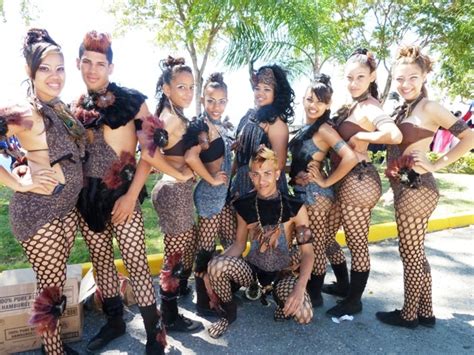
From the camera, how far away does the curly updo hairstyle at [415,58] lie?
117 inches

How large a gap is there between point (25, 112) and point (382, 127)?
2508 mm

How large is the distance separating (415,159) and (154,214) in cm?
419

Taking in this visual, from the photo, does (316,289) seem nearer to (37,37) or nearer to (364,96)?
(364,96)

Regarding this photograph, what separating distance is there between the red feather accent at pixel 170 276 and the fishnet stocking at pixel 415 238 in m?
1.89

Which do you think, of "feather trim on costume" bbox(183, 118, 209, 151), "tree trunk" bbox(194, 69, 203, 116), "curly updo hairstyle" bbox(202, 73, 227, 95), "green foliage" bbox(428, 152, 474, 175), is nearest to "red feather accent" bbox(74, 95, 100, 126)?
"feather trim on costume" bbox(183, 118, 209, 151)

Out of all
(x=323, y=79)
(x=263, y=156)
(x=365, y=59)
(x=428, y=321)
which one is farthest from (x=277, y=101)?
(x=428, y=321)

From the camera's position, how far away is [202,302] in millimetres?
3459

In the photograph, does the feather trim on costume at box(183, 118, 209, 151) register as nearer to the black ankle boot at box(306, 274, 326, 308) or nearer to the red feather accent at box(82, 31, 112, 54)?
the red feather accent at box(82, 31, 112, 54)

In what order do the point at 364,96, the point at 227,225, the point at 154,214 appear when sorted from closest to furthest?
Answer: the point at 364,96 < the point at 227,225 < the point at 154,214

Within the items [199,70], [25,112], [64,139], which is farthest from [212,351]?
[199,70]

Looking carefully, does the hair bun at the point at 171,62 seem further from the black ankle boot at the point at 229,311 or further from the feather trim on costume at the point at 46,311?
the black ankle boot at the point at 229,311

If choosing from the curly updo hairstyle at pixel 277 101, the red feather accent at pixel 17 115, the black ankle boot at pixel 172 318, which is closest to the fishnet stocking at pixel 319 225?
the curly updo hairstyle at pixel 277 101

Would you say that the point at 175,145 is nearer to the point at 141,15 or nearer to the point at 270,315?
the point at 270,315

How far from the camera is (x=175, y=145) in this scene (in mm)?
3023
